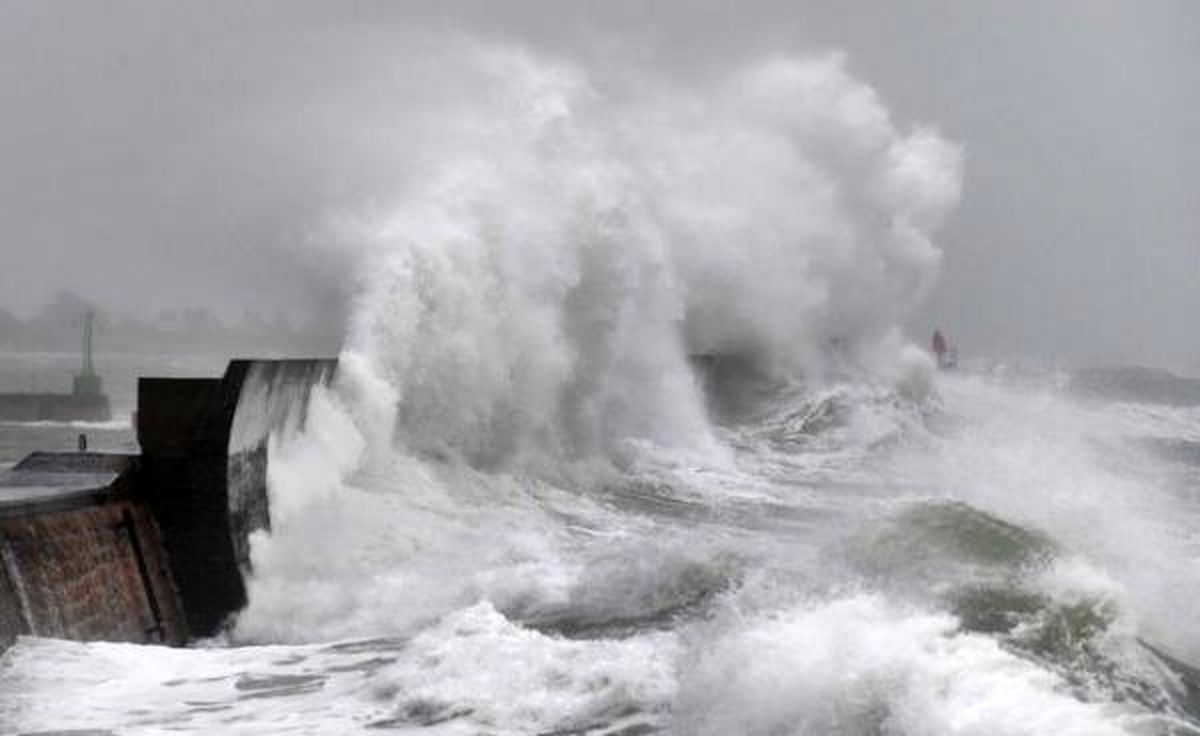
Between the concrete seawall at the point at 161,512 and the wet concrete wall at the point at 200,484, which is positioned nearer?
the concrete seawall at the point at 161,512

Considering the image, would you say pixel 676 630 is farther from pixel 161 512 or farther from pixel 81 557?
pixel 161 512

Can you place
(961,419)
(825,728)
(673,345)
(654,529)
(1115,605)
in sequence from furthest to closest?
(961,419) → (673,345) → (654,529) → (1115,605) → (825,728)

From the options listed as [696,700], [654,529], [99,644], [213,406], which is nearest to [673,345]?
[654,529]

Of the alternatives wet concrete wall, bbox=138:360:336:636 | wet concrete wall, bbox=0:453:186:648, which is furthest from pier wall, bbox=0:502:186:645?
wet concrete wall, bbox=138:360:336:636

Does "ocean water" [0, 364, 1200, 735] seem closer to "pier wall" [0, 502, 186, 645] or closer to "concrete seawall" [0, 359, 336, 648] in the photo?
"pier wall" [0, 502, 186, 645]

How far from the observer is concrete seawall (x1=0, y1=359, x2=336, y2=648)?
28.8ft

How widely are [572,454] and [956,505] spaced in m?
10.0

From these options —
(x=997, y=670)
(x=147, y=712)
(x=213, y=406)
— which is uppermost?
(x=213, y=406)

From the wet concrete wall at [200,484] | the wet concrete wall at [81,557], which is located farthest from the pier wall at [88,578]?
the wet concrete wall at [200,484]

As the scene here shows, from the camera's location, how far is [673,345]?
23.5m

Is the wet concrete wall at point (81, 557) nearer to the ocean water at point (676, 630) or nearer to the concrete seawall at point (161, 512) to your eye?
the concrete seawall at point (161, 512)

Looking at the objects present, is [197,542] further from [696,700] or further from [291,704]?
[696,700]

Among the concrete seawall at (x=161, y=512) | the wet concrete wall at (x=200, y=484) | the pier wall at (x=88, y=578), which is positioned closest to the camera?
the pier wall at (x=88, y=578)

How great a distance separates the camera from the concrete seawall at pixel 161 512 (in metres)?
8.78
